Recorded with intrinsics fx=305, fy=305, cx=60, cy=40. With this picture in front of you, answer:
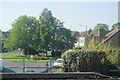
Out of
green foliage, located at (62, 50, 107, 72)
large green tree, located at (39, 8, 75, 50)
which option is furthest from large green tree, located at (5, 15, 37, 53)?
green foliage, located at (62, 50, 107, 72)

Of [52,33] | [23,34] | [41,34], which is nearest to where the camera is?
[41,34]

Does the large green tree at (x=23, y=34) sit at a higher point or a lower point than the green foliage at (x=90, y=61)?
higher

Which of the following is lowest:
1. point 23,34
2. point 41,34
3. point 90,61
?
point 90,61

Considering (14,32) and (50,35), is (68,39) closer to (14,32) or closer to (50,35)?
(50,35)

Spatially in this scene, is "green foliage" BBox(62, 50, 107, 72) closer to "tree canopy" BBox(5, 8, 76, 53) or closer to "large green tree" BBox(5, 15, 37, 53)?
"tree canopy" BBox(5, 8, 76, 53)

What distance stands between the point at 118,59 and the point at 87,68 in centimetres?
257

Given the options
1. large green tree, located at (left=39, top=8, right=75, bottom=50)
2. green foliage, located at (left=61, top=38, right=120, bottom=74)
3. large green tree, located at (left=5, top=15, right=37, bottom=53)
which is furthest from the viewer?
large green tree, located at (left=5, top=15, right=37, bottom=53)

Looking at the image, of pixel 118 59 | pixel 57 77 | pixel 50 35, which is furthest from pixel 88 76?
pixel 50 35

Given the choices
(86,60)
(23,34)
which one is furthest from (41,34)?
(86,60)

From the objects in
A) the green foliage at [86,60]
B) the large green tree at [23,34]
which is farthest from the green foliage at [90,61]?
the large green tree at [23,34]

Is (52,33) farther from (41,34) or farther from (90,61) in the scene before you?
(90,61)

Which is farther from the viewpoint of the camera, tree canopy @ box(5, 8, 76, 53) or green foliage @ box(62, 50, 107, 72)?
tree canopy @ box(5, 8, 76, 53)

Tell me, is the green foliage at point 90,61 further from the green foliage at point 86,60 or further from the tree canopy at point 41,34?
the tree canopy at point 41,34

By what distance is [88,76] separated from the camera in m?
17.0
